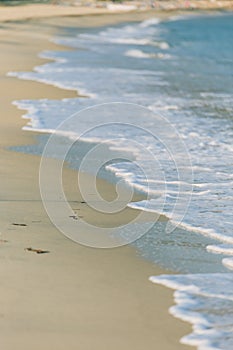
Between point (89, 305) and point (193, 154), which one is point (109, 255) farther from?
point (193, 154)

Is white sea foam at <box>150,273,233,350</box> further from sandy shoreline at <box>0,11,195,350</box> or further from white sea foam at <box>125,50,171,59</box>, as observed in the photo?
white sea foam at <box>125,50,171,59</box>

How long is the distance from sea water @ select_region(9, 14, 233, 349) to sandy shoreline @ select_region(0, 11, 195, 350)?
0.12 metres

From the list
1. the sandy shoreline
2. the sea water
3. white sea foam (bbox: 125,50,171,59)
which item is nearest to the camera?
the sandy shoreline

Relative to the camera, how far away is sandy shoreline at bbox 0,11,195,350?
3816 mm

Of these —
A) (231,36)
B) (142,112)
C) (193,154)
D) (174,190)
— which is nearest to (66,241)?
(174,190)

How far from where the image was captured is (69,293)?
14.1 feet

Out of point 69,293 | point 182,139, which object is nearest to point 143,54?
point 182,139

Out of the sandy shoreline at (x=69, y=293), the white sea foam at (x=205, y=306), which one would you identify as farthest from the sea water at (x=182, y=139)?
the sandy shoreline at (x=69, y=293)

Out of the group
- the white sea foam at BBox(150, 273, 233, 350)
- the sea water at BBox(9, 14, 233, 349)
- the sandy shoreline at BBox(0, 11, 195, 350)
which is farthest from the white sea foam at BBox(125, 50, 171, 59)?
the white sea foam at BBox(150, 273, 233, 350)

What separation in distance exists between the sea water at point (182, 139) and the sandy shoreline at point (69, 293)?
12 centimetres

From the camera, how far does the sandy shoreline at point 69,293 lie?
3816 millimetres

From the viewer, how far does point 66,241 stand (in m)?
5.16

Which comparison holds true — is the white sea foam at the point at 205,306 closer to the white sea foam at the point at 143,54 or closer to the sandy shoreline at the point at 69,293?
the sandy shoreline at the point at 69,293

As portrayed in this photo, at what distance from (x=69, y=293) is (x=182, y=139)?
4580 millimetres
